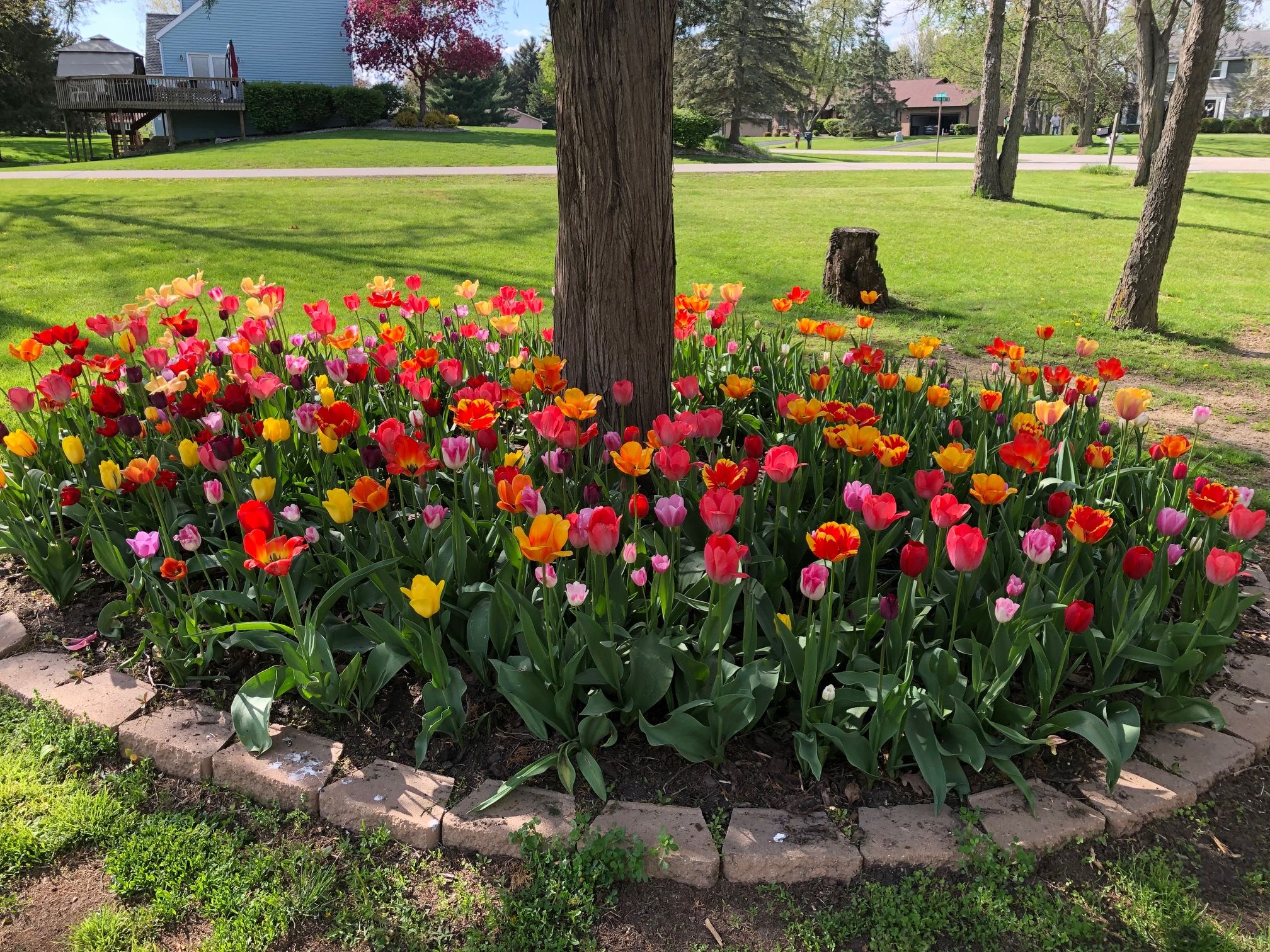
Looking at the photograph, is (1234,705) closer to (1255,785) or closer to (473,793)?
(1255,785)

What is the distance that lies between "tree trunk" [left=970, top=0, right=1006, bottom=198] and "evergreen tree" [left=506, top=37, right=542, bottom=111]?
4613 centimetres

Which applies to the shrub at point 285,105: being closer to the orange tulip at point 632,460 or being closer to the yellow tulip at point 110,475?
the yellow tulip at point 110,475

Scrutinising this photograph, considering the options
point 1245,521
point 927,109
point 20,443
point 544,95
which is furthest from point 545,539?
point 927,109

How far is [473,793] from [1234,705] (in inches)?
87.6

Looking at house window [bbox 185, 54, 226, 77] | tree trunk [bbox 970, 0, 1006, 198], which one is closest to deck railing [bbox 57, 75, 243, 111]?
house window [bbox 185, 54, 226, 77]

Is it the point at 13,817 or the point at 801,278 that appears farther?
the point at 801,278

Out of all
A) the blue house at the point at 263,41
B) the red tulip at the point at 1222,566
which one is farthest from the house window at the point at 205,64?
the red tulip at the point at 1222,566

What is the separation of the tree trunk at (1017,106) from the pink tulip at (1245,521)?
14998mm

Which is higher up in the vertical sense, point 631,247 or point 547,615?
point 631,247

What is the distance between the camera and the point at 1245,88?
198 feet

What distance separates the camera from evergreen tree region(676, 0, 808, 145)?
34312 mm

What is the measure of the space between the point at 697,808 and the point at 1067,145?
44.2m

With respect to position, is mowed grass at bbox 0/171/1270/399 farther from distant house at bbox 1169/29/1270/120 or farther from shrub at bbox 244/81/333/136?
distant house at bbox 1169/29/1270/120

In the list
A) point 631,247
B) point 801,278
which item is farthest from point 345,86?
point 631,247
